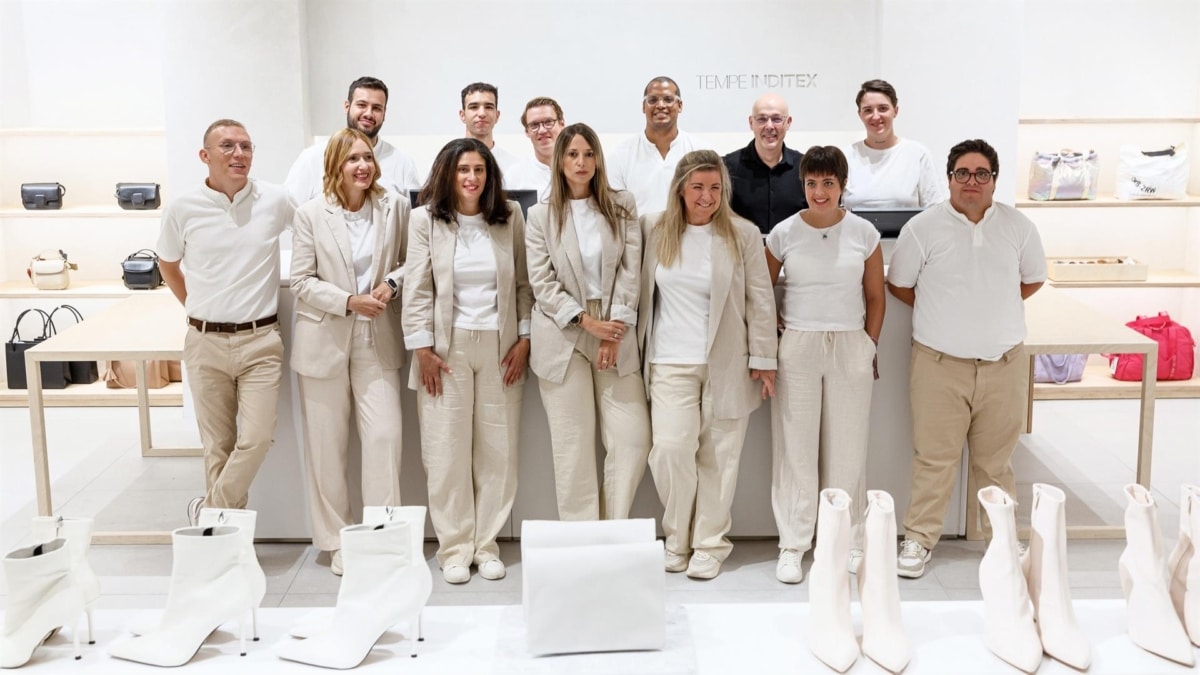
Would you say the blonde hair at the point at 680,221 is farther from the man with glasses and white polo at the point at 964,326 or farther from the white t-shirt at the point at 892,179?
the white t-shirt at the point at 892,179

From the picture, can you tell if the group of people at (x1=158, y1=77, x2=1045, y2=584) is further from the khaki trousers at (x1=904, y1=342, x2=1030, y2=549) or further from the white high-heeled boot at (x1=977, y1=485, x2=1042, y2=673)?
the white high-heeled boot at (x1=977, y1=485, x2=1042, y2=673)

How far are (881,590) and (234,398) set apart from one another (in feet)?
8.93

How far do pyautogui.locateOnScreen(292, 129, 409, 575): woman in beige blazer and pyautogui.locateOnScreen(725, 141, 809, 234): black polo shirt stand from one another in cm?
136

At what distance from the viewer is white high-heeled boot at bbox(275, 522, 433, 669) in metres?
2.39

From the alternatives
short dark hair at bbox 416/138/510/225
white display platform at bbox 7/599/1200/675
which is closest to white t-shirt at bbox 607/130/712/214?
short dark hair at bbox 416/138/510/225

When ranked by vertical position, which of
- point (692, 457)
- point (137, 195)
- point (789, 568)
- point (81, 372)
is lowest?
point (789, 568)

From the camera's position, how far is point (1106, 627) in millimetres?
2488

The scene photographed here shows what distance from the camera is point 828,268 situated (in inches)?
161

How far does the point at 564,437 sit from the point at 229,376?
120 cm

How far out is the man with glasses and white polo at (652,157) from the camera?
4.96 m

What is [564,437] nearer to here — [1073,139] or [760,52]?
[760,52]

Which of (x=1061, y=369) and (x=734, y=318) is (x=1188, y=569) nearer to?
(x=734, y=318)

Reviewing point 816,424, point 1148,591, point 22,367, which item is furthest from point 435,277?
point 22,367

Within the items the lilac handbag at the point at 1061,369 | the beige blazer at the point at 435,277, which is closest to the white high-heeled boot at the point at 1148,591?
the beige blazer at the point at 435,277
